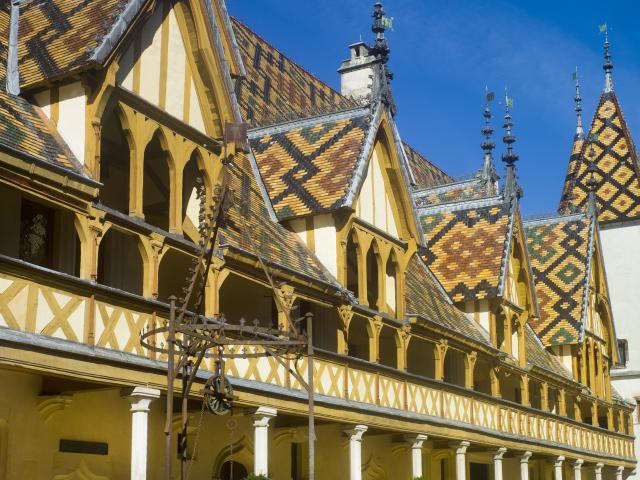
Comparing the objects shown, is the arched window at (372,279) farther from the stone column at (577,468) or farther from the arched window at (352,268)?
the stone column at (577,468)

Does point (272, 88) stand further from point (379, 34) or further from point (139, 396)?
point (139, 396)

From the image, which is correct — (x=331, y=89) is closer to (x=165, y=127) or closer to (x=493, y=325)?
(x=493, y=325)

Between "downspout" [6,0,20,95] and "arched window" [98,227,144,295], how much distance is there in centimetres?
293

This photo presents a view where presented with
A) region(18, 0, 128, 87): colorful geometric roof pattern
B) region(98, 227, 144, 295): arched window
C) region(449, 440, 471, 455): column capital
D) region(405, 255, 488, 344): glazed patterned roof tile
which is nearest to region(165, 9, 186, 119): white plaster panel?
region(18, 0, 128, 87): colorful geometric roof pattern

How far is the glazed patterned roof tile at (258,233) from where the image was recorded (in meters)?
18.2

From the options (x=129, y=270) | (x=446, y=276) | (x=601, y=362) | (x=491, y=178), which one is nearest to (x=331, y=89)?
(x=491, y=178)

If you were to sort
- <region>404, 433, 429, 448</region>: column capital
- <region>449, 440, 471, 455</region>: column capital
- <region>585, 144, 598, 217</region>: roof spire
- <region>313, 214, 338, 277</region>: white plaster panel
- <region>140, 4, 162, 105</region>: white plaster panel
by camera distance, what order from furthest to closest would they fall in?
<region>585, 144, 598, 217</region>: roof spire, <region>449, 440, 471, 455</region>: column capital, <region>404, 433, 429, 448</region>: column capital, <region>313, 214, 338, 277</region>: white plaster panel, <region>140, 4, 162, 105</region>: white plaster panel

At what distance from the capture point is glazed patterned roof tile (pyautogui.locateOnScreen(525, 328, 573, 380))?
109ft

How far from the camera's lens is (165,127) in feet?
55.2

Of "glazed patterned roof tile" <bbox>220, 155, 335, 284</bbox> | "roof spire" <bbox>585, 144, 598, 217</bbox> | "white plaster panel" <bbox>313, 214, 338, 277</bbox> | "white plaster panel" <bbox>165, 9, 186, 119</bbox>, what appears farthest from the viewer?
"roof spire" <bbox>585, 144, 598, 217</bbox>

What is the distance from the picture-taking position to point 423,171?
41.8 m

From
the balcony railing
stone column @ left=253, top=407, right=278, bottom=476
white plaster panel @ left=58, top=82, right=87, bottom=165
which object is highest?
white plaster panel @ left=58, top=82, right=87, bottom=165

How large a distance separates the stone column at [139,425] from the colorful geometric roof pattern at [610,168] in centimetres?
3636

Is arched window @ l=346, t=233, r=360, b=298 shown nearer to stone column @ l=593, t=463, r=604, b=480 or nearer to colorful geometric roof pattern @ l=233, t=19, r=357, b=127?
colorful geometric roof pattern @ l=233, t=19, r=357, b=127
